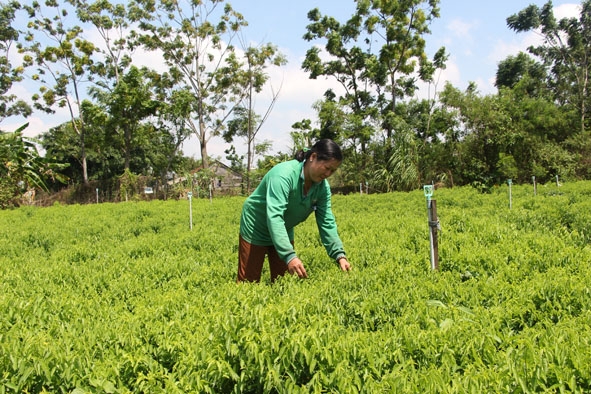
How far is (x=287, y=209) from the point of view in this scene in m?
3.98

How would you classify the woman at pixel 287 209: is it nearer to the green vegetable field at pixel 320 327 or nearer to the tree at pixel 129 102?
the green vegetable field at pixel 320 327

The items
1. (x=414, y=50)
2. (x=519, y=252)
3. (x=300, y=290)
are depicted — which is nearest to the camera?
(x=300, y=290)

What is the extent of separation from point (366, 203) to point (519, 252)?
12.0 metres

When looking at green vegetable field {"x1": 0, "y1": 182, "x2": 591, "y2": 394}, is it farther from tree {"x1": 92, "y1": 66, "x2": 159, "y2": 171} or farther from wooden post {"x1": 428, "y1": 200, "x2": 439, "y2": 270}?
tree {"x1": 92, "y1": 66, "x2": 159, "y2": 171}

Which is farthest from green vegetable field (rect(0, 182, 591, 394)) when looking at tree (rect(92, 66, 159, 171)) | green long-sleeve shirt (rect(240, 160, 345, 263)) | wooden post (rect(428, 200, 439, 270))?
tree (rect(92, 66, 159, 171))

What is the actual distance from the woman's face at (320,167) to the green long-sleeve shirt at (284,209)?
0.12 m

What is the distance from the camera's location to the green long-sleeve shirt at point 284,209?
362 cm

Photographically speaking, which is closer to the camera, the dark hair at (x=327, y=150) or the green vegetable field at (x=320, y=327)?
the green vegetable field at (x=320, y=327)

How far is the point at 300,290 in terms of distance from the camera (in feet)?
11.0

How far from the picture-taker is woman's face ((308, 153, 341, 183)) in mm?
3611

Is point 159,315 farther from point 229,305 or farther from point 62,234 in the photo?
point 62,234

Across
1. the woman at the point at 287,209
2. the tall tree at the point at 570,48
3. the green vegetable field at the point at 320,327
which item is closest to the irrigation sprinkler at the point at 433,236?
the green vegetable field at the point at 320,327

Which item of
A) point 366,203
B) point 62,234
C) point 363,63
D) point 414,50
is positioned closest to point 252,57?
point 363,63

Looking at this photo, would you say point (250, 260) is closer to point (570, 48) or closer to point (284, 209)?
point (284, 209)
